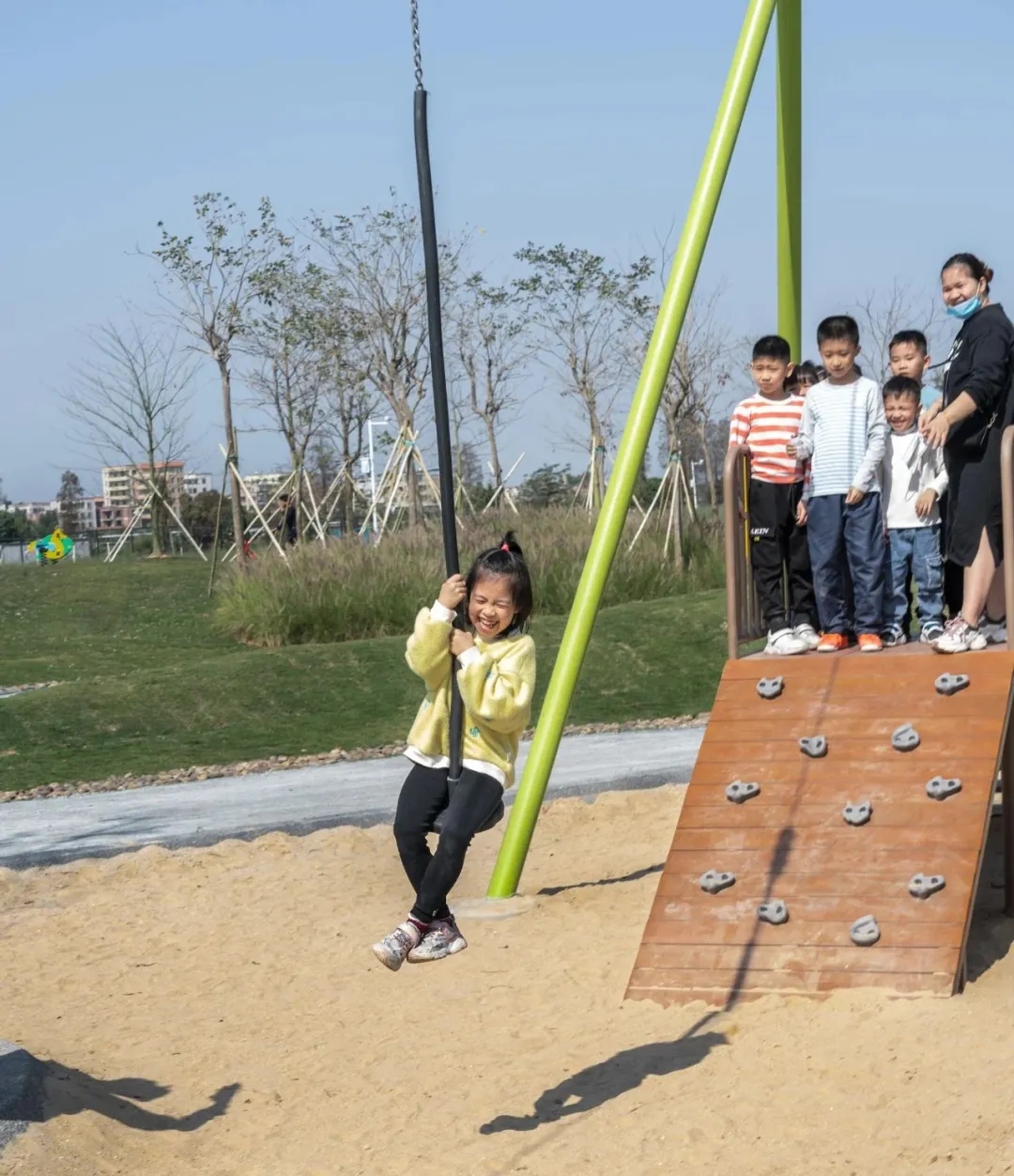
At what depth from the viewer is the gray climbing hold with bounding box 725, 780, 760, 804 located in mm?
6898

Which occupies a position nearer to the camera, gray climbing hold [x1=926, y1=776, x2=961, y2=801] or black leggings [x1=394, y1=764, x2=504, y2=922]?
black leggings [x1=394, y1=764, x2=504, y2=922]

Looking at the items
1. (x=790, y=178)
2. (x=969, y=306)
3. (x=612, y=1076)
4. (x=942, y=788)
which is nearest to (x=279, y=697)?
(x=790, y=178)

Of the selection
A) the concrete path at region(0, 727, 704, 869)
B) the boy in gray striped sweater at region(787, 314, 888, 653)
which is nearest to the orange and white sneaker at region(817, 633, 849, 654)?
the boy in gray striped sweater at region(787, 314, 888, 653)

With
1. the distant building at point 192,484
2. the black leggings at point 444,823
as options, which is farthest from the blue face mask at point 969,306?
the distant building at point 192,484

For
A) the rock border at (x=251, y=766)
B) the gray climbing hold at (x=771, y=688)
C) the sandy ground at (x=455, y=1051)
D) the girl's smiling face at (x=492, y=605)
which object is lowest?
the rock border at (x=251, y=766)

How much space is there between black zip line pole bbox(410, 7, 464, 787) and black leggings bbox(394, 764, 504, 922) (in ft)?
0.71

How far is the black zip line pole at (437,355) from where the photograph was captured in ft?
13.0

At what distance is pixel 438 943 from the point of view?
15.5ft

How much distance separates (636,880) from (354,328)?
26.4m

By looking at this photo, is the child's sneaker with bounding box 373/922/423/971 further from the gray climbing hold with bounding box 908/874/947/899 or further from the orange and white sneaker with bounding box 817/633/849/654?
the orange and white sneaker with bounding box 817/633/849/654

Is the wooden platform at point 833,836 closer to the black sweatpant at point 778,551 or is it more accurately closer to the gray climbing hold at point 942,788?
the gray climbing hold at point 942,788

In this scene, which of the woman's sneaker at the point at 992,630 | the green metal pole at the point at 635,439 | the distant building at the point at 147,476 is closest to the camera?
the woman's sneaker at the point at 992,630

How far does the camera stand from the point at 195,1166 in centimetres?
536

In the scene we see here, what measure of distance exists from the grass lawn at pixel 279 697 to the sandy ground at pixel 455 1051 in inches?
189
